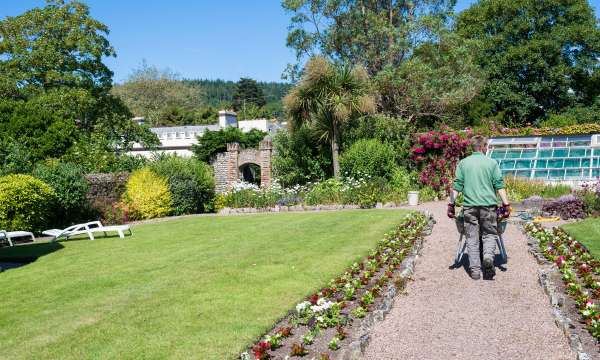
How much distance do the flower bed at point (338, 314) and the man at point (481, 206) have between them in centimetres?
98

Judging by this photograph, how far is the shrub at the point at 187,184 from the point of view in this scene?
17.3m

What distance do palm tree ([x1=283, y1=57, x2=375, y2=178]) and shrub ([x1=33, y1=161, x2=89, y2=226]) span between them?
7709 millimetres

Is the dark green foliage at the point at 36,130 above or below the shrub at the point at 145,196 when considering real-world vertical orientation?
above

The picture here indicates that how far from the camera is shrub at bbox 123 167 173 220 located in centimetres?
1630

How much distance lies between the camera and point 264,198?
17.9 metres

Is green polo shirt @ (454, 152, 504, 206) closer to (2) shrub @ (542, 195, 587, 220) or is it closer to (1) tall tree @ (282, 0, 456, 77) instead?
(2) shrub @ (542, 195, 587, 220)

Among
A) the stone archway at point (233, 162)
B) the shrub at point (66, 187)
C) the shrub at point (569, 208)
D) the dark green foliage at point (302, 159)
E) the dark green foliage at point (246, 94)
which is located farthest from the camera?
the dark green foliage at point (246, 94)

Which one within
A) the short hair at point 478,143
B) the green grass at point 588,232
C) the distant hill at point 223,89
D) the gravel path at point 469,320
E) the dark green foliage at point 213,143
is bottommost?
the gravel path at point 469,320

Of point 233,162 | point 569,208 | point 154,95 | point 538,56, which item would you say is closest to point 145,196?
point 233,162

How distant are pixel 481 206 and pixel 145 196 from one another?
11727 millimetres

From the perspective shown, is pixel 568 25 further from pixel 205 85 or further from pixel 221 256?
pixel 205 85

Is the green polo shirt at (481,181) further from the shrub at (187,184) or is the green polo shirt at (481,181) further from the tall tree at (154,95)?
the tall tree at (154,95)

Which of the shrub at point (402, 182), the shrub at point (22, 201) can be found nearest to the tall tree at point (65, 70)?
the shrub at point (22, 201)

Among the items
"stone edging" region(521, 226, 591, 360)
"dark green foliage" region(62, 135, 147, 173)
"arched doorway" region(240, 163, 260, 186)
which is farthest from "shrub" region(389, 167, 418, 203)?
"arched doorway" region(240, 163, 260, 186)
